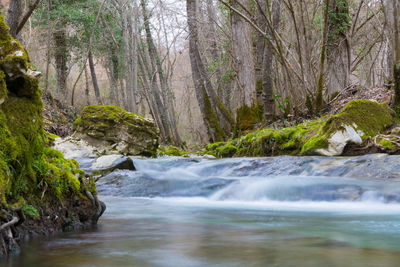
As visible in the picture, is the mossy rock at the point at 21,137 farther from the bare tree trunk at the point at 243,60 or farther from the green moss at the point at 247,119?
the bare tree trunk at the point at 243,60

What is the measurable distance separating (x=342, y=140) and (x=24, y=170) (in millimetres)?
7236

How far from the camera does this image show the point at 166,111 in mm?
20594

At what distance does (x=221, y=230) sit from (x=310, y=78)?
9196 mm

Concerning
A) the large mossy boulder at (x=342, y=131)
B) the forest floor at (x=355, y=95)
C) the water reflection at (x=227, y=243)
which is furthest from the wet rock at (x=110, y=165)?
the forest floor at (x=355, y=95)

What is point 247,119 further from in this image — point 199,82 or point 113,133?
point 113,133

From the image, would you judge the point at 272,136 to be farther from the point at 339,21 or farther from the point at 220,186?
the point at 339,21

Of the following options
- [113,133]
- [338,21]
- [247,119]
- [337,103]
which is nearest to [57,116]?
[113,133]

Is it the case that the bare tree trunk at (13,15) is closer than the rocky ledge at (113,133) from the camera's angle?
Yes

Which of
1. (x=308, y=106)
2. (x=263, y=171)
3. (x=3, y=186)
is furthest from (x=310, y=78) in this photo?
(x=3, y=186)

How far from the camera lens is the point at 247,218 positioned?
182 inches

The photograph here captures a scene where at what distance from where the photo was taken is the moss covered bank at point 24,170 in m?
2.50

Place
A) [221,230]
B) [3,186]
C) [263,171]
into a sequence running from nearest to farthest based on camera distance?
[3,186] → [221,230] → [263,171]

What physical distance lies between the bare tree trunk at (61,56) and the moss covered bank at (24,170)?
750 inches

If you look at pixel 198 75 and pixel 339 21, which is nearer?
pixel 339 21
